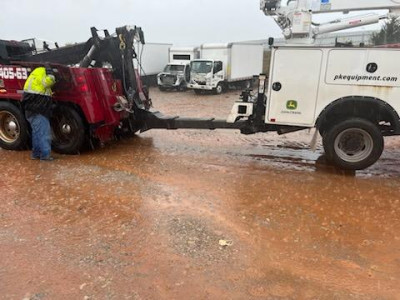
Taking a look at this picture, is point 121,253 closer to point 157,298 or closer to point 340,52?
point 157,298

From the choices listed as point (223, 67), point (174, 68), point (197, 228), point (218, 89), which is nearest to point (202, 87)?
point (218, 89)

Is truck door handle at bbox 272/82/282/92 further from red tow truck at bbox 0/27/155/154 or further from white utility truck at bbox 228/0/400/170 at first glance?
red tow truck at bbox 0/27/155/154

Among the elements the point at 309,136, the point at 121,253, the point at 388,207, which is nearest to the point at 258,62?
the point at 309,136

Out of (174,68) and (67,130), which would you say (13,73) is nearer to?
(67,130)

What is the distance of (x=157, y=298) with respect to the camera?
10.9 ft

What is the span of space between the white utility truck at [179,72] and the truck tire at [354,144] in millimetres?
16939

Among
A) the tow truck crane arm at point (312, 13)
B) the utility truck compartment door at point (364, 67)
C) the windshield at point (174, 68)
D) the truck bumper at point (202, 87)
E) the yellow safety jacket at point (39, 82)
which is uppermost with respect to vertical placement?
the tow truck crane arm at point (312, 13)

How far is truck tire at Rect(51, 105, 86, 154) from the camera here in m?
7.52

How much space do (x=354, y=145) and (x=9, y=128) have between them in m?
6.87

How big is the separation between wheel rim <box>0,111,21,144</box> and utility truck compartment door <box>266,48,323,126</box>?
5.23 meters

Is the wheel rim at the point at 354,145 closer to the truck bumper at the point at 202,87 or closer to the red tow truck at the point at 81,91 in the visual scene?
the red tow truck at the point at 81,91

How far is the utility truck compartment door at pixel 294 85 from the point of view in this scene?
6289 mm

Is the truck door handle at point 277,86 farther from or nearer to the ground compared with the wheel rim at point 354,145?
farther from the ground

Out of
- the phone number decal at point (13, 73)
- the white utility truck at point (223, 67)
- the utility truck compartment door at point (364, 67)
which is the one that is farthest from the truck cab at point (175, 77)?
the utility truck compartment door at point (364, 67)
